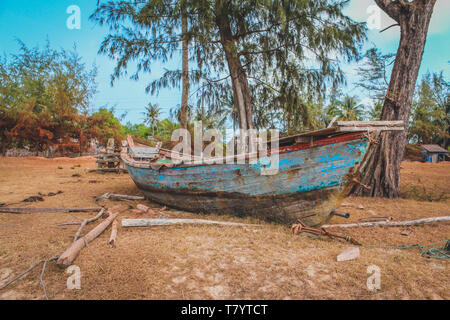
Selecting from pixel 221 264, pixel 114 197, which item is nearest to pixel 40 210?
pixel 114 197

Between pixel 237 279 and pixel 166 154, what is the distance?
20.4 ft

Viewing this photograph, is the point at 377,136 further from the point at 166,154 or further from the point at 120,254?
the point at 166,154

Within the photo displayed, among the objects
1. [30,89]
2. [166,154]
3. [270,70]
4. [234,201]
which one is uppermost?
[30,89]

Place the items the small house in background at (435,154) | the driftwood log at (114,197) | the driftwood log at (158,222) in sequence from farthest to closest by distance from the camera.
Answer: the small house in background at (435,154)
the driftwood log at (114,197)
the driftwood log at (158,222)

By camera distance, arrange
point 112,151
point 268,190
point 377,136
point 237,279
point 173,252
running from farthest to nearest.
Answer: point 112,151, point 268,190, point 377,136, point 173,252, point 237,279

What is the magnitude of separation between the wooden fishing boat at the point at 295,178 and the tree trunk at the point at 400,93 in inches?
152

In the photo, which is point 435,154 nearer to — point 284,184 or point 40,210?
point 284,184

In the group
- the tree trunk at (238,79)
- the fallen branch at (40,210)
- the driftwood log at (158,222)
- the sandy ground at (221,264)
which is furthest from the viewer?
the tree trunk at (238,79)

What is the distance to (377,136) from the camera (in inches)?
133

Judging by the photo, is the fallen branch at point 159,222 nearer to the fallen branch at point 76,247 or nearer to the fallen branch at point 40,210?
the fallen branch at point 76,247

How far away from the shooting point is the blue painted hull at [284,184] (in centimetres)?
348

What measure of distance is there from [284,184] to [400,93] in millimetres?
5438

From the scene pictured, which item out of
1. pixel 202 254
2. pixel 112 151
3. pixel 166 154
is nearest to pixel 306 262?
pixel 202 254

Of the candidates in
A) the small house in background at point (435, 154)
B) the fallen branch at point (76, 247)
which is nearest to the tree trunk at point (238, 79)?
the fallen branch at point (76, 247)
